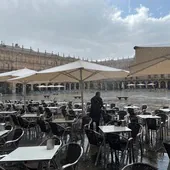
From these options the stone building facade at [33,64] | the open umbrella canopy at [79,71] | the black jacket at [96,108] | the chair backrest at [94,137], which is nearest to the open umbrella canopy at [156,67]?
the open umbrella canopy at [79,71]

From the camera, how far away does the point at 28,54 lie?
249 ft

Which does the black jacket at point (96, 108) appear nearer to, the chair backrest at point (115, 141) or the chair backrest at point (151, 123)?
the chair backrest at point (151, 123)

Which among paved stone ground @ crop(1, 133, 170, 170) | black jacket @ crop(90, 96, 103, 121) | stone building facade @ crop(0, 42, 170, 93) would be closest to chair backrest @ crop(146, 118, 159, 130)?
paved stone ground @ crop(1, 133, 170, 170)

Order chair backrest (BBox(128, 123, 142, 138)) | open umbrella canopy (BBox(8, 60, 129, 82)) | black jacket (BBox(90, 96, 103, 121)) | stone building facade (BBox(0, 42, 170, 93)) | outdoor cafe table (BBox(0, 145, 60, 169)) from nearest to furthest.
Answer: outdoor cafe table (BBox(0, 145, 60, 169)) < chair backrest (BBox(128, 123, 142, 138)) < open umbrella canopy (BBox(8, 60, 129, 82)) < black jacket (BBox(90, 96, 103, 121)) < stone building facade (BBox(0, 42, 170, 93))

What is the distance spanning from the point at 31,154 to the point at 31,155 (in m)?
0.05

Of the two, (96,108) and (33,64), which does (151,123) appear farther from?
(33,64)

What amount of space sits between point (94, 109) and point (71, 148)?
3.65 metres

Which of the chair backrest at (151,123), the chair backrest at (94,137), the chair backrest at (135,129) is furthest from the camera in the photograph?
the chair backrest at (151,123)

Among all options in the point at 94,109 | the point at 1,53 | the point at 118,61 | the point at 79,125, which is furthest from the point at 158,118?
the point at 118,61

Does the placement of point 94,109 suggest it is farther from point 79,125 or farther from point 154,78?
point 154,78

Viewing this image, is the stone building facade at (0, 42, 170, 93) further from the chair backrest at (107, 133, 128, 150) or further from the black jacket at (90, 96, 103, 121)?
the chair backrest at (107, 133, 128, 150)

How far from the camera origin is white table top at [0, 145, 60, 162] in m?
3.03

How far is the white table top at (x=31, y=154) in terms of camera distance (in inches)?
119

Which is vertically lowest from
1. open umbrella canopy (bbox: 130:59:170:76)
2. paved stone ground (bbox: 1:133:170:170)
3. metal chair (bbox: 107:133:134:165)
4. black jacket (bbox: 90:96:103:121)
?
paved stone ground (bbox: 1:133:170:170)
